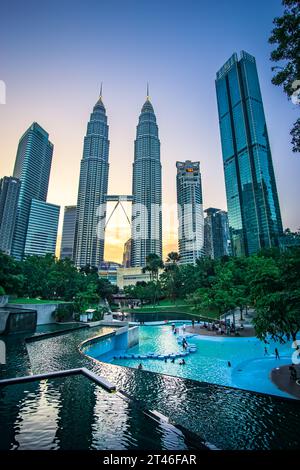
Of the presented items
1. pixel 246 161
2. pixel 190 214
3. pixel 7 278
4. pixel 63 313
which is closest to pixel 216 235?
Result: pixel 190 214

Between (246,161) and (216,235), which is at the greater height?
(246,161)

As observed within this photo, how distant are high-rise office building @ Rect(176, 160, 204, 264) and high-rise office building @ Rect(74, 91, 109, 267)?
43.0 metres

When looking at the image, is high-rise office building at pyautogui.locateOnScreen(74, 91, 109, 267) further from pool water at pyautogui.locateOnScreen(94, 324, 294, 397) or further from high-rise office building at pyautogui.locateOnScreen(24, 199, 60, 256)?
pool water at pyautogui.locateOnScreen(94, 324, 294, 397)

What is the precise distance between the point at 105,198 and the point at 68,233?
70.6 metres

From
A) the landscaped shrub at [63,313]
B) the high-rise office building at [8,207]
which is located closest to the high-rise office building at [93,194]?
the high-rise office building at [8,207]

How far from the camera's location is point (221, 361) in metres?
17.8

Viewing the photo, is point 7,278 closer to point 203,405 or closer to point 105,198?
point 203,405

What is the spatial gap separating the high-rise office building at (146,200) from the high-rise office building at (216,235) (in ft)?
99.1

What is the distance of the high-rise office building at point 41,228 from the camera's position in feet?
385

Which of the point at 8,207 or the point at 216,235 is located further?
the point at 216,235

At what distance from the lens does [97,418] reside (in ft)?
19.0

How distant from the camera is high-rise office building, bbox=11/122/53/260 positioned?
115312mm

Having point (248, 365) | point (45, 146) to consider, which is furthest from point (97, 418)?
point (45, 146)

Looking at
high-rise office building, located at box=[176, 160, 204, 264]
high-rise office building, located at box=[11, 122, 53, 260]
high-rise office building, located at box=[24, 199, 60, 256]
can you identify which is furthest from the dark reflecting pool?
high-rise office building, located at box=[11, 122, 53, 260]
